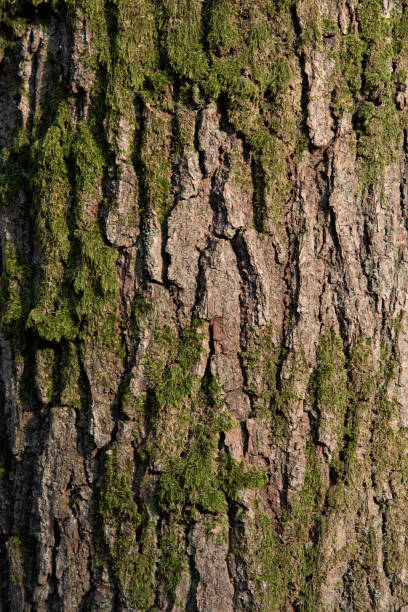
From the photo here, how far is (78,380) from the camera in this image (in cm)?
215

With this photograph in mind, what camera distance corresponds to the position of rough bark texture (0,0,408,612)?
208 centimetres

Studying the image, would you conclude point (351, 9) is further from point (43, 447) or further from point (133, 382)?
point (43, 447)

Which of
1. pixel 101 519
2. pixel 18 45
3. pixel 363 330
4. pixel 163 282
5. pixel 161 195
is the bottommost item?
pixel 101 519

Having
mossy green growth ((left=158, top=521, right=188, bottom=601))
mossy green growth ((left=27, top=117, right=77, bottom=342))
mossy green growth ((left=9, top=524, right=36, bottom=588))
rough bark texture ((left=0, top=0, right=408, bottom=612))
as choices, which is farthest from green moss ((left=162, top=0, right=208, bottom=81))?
mossy green growth ((left=9, top=524, right=36, bottom=588))

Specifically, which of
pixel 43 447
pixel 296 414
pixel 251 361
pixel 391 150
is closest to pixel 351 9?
pixel 391 150

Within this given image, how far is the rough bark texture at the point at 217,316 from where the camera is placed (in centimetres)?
208

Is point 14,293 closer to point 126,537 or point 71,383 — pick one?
point 71,383

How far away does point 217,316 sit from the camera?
2.10m

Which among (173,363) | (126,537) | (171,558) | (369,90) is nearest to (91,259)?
(173,363)

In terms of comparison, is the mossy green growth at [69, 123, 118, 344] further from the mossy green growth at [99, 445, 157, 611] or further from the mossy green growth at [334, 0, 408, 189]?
the mossy green growth at [334, 0, 408, 189]

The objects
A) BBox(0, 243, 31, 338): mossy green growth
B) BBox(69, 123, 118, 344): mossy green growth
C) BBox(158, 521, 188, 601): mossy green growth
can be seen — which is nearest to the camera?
BBox(158, 521, 188, 601): mossy green growth

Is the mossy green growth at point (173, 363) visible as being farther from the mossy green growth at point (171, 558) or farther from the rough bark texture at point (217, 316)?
the mossy green growth at point (171, 558)

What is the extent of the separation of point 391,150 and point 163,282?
110 cm

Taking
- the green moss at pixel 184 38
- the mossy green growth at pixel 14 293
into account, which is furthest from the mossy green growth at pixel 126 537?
the green moss at pixel 184 38
